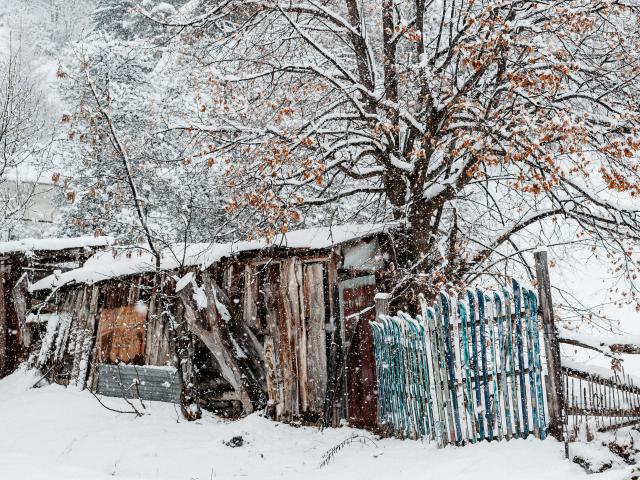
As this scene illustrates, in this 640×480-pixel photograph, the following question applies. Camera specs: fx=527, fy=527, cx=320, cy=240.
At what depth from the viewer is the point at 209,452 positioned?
7.47m

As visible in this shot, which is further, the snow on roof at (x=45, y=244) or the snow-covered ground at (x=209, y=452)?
the snow on roof at (x=45, y=244)

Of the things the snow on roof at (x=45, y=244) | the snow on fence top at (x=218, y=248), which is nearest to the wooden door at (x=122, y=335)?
the snow on fence top at (x=218, y=248)

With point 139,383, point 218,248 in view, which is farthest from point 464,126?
point 139,383

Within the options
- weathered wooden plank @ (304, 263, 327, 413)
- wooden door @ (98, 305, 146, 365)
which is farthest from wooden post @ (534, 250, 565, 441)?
wooden door @ (98, 305, 146, 365)

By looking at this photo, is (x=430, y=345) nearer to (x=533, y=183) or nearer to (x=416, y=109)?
(x=533, y=183)

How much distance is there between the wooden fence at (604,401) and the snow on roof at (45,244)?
34.9ft

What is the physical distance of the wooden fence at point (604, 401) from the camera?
4.76 m

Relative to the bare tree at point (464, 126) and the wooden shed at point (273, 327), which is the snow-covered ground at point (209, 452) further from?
the bare tree at point (464, 126)

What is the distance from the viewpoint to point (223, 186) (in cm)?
1004

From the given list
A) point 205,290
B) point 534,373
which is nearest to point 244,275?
point 205,290

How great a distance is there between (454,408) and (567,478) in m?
1.58

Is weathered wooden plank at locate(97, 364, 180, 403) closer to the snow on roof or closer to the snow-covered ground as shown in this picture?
the snow-covered ground

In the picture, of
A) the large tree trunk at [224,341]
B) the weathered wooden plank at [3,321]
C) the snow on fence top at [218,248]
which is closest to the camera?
the snow on fence top at [218,248]

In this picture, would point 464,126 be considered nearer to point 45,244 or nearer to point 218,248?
point 218,248
